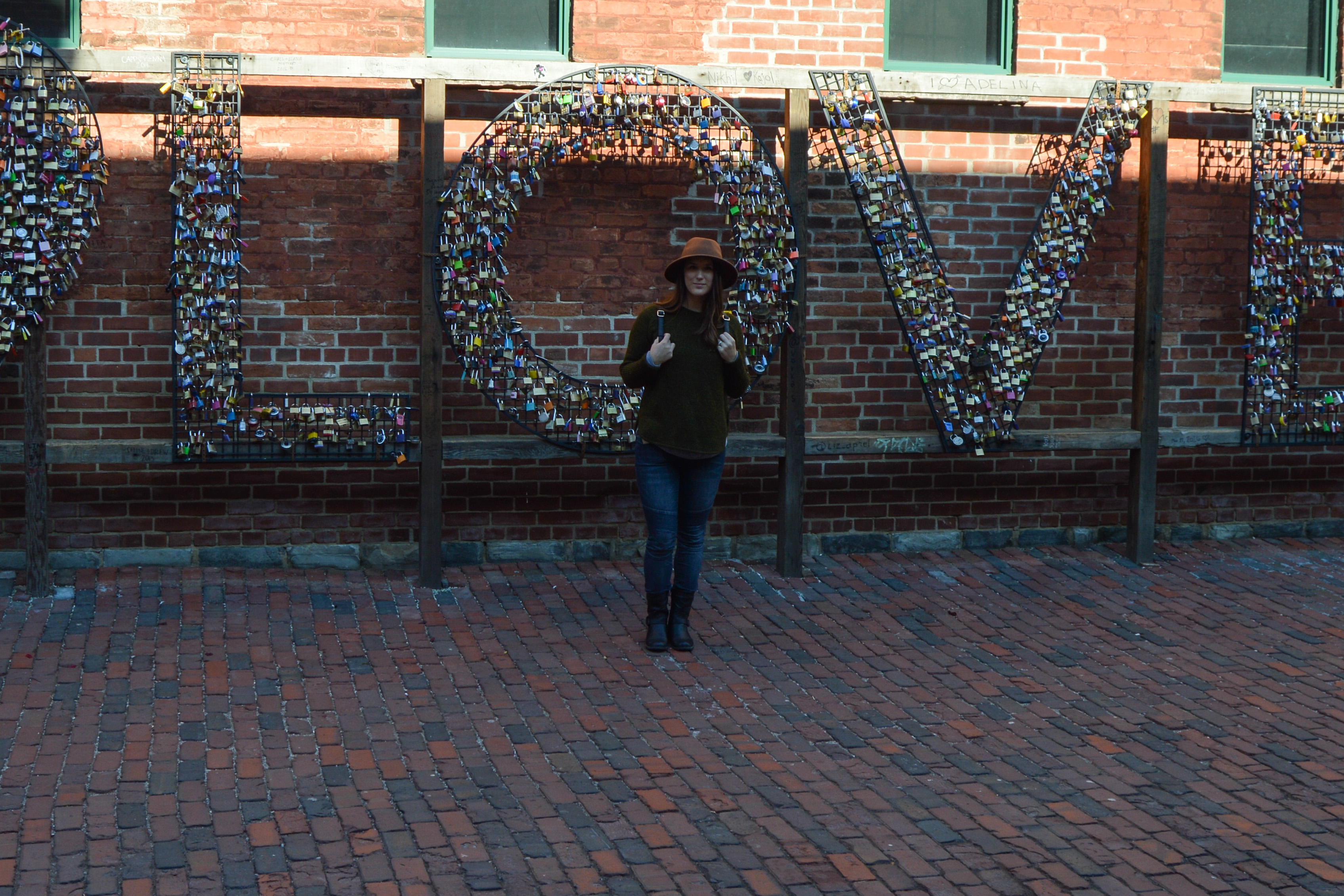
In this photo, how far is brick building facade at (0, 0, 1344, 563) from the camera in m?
7.12

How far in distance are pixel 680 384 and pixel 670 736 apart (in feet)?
5.11

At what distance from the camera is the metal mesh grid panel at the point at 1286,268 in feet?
25.7

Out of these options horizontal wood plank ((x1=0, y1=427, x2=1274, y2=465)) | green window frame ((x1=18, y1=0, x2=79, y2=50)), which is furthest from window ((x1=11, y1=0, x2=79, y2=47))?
horizontal wood plank ((x1=0, y1=427, x2=1274, y2=465))

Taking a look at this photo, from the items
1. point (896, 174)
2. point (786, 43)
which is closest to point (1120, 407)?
point (896, 174)

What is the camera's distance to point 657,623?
6.29 meters

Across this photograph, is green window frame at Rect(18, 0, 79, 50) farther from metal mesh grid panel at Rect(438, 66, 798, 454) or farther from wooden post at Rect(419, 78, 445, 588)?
metal mesh grid panel at Rect(438, 66, 798, 454)

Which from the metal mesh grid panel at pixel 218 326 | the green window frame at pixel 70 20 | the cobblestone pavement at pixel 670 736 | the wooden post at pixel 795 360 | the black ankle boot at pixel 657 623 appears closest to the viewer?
the cobblestone pavement at pixel 670 736

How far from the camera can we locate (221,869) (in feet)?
13.5

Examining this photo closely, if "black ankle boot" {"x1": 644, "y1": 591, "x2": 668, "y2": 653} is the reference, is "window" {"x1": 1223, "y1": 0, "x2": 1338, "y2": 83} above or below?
above

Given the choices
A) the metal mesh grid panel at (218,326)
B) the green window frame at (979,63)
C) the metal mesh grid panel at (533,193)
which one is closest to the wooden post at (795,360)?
the metal mesh grid panel at (533,193)

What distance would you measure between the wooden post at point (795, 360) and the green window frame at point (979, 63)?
25.0 inches

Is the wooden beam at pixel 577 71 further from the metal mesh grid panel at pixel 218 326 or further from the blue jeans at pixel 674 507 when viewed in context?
the blue jeans at pixel 674 507

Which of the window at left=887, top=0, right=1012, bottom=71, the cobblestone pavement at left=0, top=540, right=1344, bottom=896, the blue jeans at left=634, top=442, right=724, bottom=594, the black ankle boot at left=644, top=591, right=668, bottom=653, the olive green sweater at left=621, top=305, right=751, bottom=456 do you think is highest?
the window at left=887, top=0, right=1012, bottom=71

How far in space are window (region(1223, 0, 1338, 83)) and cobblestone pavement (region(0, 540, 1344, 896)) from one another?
305 cm
